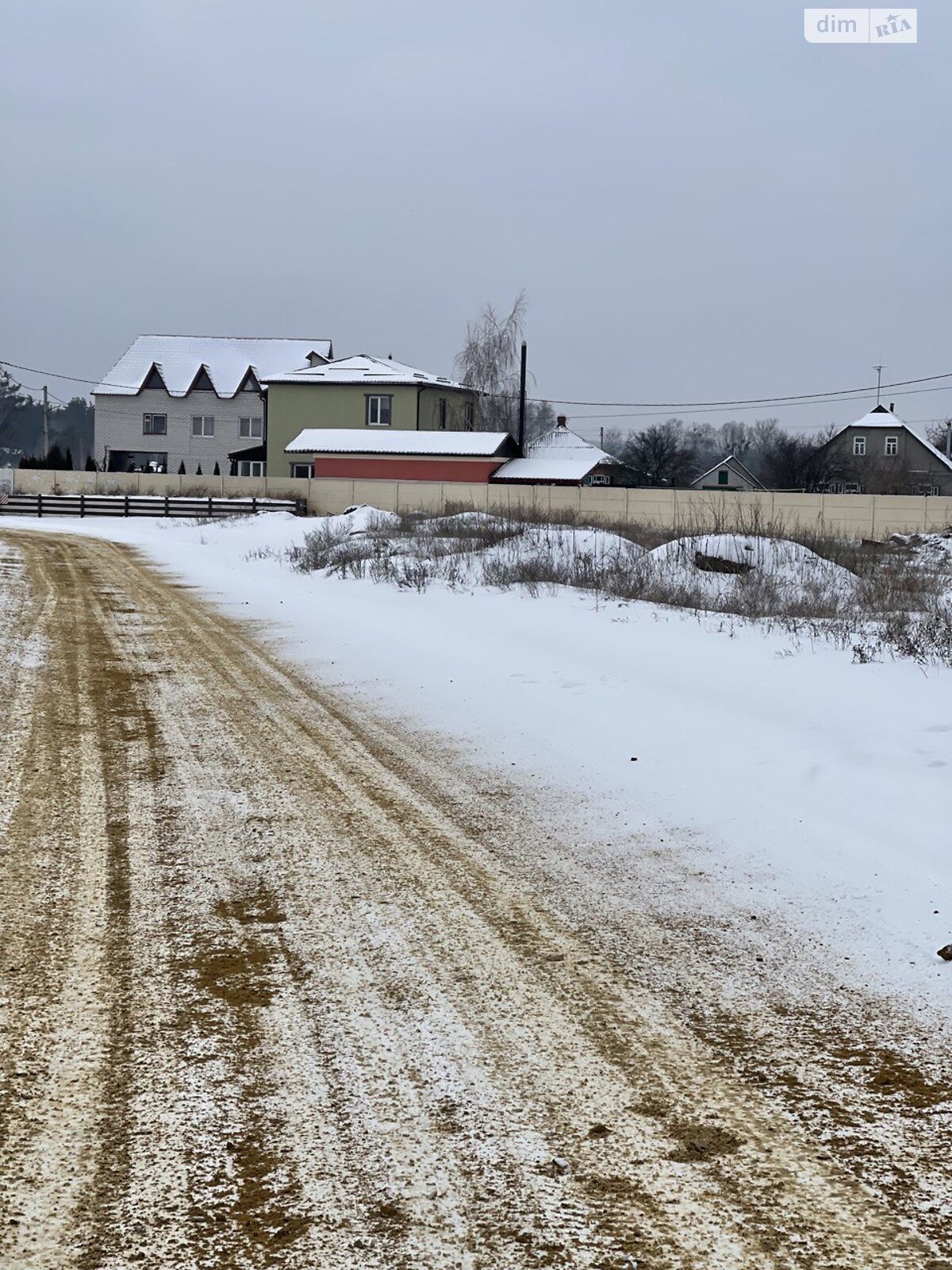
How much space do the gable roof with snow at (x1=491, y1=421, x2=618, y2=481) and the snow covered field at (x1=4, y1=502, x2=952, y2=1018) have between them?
41.9m

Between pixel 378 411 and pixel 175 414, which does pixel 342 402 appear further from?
pixel 175 414

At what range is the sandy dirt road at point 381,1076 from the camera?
2.77 metres

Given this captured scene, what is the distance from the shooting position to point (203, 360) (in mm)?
73250

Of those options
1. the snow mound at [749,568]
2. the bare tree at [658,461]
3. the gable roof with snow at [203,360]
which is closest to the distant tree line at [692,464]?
the bare tree at [658,461]

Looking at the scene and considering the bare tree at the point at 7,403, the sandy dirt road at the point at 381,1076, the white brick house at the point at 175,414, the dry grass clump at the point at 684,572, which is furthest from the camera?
the bare tree at the point at 7,403

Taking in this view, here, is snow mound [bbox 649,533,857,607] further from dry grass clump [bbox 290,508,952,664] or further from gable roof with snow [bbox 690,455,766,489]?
gable roof with snow [bbox 690,455,766,489]

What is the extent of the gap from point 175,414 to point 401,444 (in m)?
22.3

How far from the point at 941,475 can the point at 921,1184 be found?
76.1 m

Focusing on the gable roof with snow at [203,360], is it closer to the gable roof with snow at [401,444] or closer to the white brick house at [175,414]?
the white brick house at [175,414]

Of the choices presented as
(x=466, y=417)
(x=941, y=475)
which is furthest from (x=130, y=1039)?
(x=941, y=475)

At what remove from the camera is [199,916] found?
4777 millimetres

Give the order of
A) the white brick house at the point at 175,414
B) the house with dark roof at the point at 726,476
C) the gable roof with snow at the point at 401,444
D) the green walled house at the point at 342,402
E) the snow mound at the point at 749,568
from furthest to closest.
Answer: the house with dark roof at the point at 726,476 → the white brick house at the point at 175,414 → the green walled house at the point at 342,402 → the gable roof with snow at the point at 401,444 → the snow mound at the point at 749,568

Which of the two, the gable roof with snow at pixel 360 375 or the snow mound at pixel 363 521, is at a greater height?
the gable roof with snow at pixel 360 375

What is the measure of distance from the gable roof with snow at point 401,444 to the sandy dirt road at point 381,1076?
164 ft
